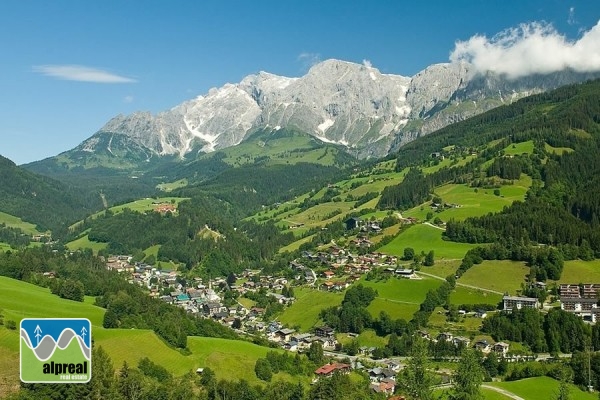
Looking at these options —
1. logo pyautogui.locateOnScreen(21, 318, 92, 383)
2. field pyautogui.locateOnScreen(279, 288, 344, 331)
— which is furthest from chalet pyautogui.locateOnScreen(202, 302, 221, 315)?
logo pyautogui.locateOnScreen(21, 318, 92, 383)

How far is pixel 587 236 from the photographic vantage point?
412 ft

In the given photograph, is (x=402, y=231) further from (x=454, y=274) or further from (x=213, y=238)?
(x=213, y=238)

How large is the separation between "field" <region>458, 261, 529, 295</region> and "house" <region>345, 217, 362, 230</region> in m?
62.6

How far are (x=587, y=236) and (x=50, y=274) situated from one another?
116870 mm

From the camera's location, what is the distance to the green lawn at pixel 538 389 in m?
71.0

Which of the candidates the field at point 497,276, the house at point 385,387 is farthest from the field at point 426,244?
the house at point 385,387

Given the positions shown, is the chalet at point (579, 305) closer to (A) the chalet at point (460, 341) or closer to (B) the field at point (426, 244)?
(A) the chalet at point (460, 341)

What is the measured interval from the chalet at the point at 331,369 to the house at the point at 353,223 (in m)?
97.4

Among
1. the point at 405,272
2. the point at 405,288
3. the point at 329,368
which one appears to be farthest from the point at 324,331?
the point at 329,368

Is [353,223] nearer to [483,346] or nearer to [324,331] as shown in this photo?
[324,331]

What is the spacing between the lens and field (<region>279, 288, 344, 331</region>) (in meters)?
112

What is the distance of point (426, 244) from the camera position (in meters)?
139

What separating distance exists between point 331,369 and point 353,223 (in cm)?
10351

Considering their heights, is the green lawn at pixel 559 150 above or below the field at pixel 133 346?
above
